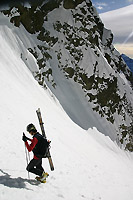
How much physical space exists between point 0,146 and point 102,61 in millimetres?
35955

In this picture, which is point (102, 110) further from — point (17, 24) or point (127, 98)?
point (17, 24)

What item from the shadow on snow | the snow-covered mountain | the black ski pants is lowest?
the shadow on snow

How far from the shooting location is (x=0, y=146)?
7586 millimetres

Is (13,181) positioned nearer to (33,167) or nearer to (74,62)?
(33,167)

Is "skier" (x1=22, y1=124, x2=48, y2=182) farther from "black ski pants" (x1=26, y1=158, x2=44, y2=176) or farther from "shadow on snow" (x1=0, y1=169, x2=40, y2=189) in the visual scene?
"shadow on snow" (x1=0, y1=169, x2=40, y2=189)

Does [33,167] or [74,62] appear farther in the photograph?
[74,62]

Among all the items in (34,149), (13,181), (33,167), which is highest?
(34,149)

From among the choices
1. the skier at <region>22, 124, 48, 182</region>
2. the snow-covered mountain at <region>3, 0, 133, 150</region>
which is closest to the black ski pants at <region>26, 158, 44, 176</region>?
the skier at <region>22, 124, 48, 182</region>

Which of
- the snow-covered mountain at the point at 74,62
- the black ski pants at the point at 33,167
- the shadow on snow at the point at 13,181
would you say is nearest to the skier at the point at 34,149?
the black ski pants at the point at 33,167

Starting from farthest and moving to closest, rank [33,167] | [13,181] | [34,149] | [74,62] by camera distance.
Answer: [74,62]
[33,167]
[34,149]
[13,181]

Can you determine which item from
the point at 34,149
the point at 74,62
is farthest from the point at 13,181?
the point at 74,62

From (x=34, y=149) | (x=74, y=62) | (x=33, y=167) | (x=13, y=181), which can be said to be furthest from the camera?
(x=74, y=62)

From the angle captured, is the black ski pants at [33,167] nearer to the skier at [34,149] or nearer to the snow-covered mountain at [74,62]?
the skier at [34,149]

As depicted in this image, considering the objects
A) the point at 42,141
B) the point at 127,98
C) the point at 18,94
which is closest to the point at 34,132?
the point at 42,141
